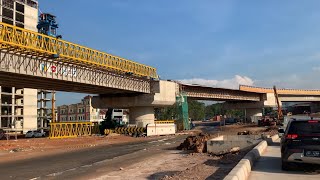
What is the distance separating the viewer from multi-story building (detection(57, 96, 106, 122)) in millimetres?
168750

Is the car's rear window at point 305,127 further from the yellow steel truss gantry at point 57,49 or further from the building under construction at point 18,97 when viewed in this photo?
the building under construction at point 18,97

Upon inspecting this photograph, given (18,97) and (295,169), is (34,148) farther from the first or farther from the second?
(18,97)

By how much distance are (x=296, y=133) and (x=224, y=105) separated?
93296mm

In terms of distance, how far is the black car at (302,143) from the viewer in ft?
37.6

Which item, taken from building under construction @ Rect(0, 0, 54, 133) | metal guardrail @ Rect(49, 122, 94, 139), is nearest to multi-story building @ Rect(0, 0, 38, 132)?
building under construction @ Rect(0, 0, 54, 133)

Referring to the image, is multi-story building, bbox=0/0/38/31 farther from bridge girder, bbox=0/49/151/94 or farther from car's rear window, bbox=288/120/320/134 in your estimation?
car's rear window, bbox=288/120/320/134

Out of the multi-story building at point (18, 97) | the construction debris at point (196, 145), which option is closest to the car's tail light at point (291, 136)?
the construction debris at point (196, 145)

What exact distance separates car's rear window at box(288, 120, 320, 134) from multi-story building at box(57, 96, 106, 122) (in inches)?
5946

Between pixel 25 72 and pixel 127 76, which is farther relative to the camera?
pixel 127 76

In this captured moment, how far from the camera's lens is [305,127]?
11.9 m

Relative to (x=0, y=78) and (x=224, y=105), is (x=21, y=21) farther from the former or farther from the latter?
(x=0, y=78)

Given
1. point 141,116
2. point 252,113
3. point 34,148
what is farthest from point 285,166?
point 252,113

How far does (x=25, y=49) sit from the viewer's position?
34625 millimetres

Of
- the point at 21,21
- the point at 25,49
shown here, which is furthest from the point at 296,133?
the point at 21,21
